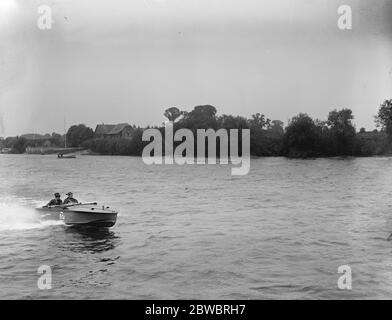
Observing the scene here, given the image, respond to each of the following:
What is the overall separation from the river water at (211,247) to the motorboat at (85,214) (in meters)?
0.72

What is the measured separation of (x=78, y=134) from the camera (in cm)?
13050

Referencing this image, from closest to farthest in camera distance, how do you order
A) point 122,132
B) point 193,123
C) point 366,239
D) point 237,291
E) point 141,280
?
1. point 237,291
2. point 141,280
3. point 366,239
4. point 193,123
5. point 122,132

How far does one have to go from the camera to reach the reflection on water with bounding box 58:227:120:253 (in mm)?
25544

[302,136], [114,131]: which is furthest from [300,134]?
[114,131]

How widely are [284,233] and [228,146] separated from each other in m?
79.6

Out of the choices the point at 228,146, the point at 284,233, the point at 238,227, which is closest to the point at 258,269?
the point at 284,233

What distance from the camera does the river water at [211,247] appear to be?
1886 centimetres

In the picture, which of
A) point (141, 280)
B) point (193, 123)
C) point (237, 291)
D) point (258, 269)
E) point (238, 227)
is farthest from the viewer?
point (193, 123)

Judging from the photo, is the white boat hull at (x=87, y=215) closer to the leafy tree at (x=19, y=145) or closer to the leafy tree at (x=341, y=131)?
the leafy tree at (x=341, y=131)

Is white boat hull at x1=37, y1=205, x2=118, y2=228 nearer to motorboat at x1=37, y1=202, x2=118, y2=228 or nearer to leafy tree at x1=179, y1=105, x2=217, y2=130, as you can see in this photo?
motorboat at x1=37, y1=202, x2=118, y2=228

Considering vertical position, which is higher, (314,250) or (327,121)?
(327,121)

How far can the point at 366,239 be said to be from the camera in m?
27.2

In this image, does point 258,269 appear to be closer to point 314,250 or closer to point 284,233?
point 314,250

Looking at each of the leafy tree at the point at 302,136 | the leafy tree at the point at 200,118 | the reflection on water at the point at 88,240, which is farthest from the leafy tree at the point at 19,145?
the reflection on water at the point at 88,240
